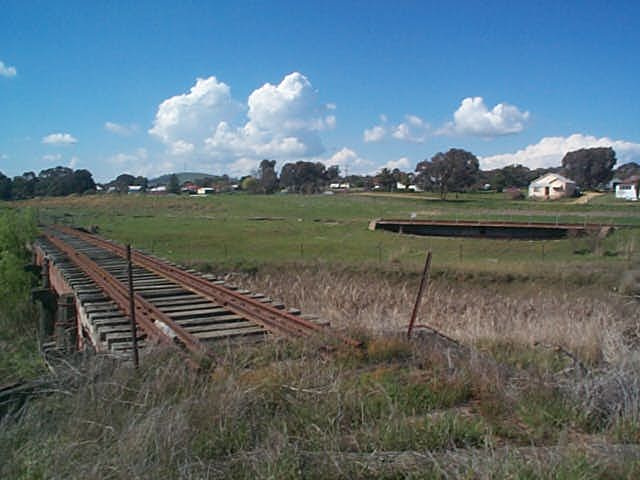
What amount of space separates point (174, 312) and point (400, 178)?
124137mm

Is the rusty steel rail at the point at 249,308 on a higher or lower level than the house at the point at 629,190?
higher

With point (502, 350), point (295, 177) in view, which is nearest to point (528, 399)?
point (502, 350)

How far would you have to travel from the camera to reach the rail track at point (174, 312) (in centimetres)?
864

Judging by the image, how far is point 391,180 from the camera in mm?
129625

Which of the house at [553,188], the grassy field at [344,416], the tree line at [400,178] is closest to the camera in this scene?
the grassy field at [344,416]

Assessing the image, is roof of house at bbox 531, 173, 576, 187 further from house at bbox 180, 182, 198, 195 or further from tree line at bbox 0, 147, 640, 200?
house at bbox 180, 182, 198, 195

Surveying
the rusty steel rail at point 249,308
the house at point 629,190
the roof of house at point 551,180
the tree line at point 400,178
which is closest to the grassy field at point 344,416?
the rusty steel rail at point 249,308

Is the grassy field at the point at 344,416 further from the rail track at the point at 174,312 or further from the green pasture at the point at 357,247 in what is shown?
the green pasture at the point at 357,247

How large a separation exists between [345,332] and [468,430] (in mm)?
3391

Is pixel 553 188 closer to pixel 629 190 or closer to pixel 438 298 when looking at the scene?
pixel 629 190

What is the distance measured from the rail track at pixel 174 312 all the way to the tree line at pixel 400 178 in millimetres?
80330

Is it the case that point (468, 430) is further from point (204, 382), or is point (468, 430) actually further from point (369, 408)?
point (204, 382)

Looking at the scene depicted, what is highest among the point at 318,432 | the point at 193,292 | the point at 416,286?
the point at 318,432

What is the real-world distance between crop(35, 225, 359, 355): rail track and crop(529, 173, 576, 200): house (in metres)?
96.9
